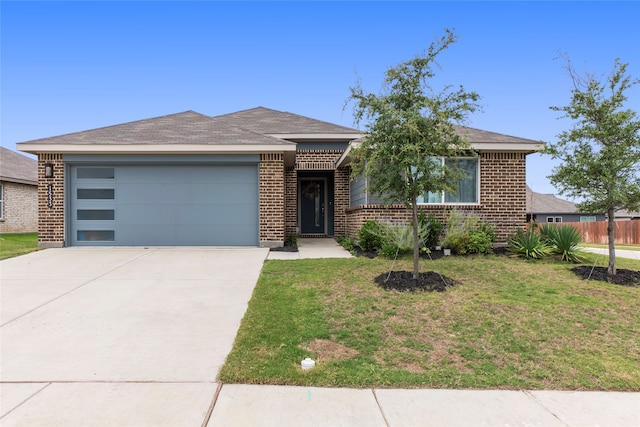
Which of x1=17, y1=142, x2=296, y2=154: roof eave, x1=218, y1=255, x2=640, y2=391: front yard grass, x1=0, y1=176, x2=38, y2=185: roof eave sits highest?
x1=17, y1=142, x2=296, y2=154: roof eave

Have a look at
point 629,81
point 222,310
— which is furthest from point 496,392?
point 629,81

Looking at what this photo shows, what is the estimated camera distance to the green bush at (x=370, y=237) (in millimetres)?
9805

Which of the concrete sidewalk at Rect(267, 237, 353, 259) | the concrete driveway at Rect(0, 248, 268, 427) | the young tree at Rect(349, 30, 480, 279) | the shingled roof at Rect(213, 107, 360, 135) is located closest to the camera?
the concrete driveway at Rect(0, 248, 268, 427)

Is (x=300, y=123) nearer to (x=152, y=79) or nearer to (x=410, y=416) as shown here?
(x=152, y=79)

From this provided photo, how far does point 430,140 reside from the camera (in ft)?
20.6

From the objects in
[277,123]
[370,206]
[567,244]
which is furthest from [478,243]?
[277,123]

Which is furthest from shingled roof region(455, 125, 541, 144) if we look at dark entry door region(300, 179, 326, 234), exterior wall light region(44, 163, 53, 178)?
exterior wall light region(44, 163, 53, 178)

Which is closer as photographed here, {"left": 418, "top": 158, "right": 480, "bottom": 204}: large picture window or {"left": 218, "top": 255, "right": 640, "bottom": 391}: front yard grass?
{"left": 218, "top": 255, "right": 640, "bottom": 391}: front yard grass

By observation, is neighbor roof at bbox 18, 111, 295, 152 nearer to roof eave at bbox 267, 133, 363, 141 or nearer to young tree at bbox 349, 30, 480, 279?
roof eave at bbox 267, 133, 363, 141

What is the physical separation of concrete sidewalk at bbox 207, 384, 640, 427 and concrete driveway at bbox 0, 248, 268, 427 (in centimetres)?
42

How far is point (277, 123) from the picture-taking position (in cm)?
1614

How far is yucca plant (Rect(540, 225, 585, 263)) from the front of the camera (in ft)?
29.5

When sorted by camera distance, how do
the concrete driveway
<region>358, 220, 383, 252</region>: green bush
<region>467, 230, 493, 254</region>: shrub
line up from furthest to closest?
<region>358, 220, 383, 252</region>: green bush → <region>467, 230, 493, 254</region>: shrub → the concrete driveway

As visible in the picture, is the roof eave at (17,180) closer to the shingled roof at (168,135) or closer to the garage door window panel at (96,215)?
the shingled roof at (168,135)
